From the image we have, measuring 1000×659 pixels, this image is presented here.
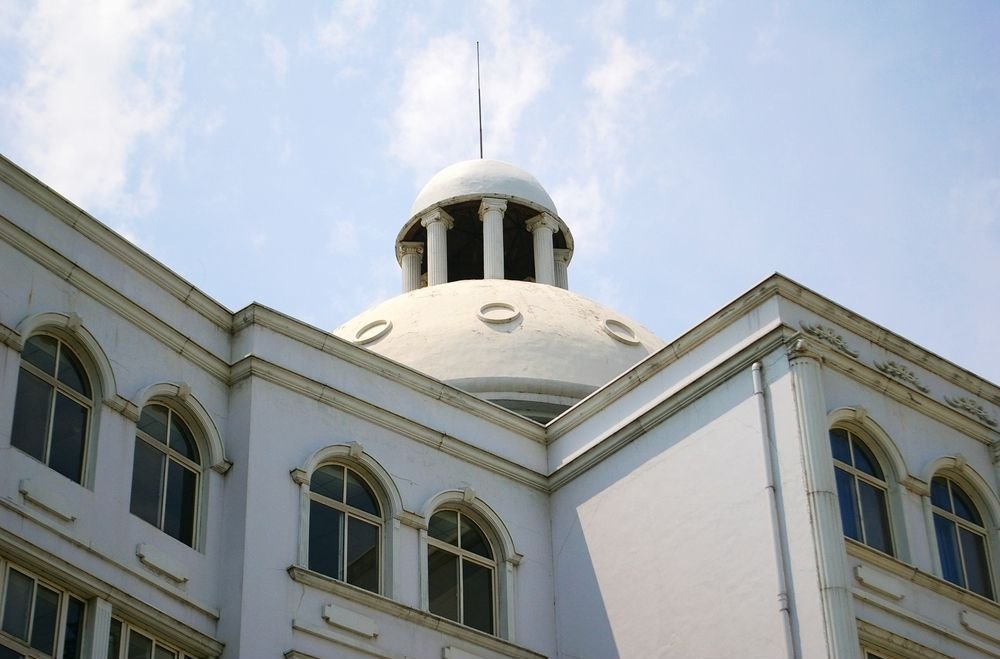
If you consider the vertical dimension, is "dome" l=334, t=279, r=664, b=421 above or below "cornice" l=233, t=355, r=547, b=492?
above

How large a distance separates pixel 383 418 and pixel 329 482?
1640mm

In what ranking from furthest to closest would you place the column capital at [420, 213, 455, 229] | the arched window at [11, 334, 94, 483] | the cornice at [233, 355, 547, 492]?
the column capital at [420, 213, 455, 229]
the cornice at [233, 355, 547, 492]
the arched window at [11, 334, 94, 483]

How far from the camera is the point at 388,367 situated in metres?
31.0

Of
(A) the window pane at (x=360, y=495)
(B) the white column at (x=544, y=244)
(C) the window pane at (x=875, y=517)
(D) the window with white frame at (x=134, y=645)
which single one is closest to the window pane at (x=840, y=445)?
(C) the window pane at (x=875, y=517)

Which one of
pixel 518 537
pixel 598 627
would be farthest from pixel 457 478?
pixel 598 627

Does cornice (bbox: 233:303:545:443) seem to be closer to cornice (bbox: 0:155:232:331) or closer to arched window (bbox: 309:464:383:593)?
cornice (bbox: 0:155:232:331)

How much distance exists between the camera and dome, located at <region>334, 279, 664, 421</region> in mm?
36719

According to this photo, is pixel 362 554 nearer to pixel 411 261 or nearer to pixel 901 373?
pixel 901 373

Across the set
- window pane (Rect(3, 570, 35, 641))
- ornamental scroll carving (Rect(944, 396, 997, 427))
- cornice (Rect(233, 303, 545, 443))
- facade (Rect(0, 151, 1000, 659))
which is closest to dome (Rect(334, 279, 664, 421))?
cornice (Rect(233, 303, 545, 443))

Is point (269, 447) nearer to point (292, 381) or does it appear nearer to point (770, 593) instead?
point (292, 381)

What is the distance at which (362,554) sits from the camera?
29094 mm

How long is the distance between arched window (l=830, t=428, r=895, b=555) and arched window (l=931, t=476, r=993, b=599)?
3.51 feet

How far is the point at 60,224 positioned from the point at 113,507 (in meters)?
4.18

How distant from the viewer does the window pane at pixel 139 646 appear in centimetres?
2533
